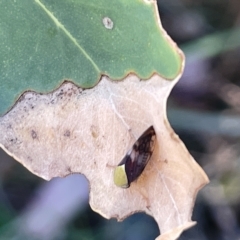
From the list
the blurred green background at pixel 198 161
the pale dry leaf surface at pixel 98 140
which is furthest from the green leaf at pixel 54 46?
the blurred green background at pixel 198 161

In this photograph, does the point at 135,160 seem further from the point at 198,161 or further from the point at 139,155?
the point at 198,161

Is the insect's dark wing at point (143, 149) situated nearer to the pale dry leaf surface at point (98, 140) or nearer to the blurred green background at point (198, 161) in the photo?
the pale dry leaf surface at point (98, 140)

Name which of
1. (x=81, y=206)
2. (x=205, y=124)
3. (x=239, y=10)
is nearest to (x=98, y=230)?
(x=81, y=206)

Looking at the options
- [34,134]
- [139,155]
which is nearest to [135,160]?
[139,155]

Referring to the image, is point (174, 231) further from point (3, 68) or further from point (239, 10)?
point (239, 10)

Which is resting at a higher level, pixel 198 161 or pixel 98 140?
pixel 98 140

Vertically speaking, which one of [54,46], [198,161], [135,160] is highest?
[54,46]

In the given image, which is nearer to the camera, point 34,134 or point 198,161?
point 34,134
